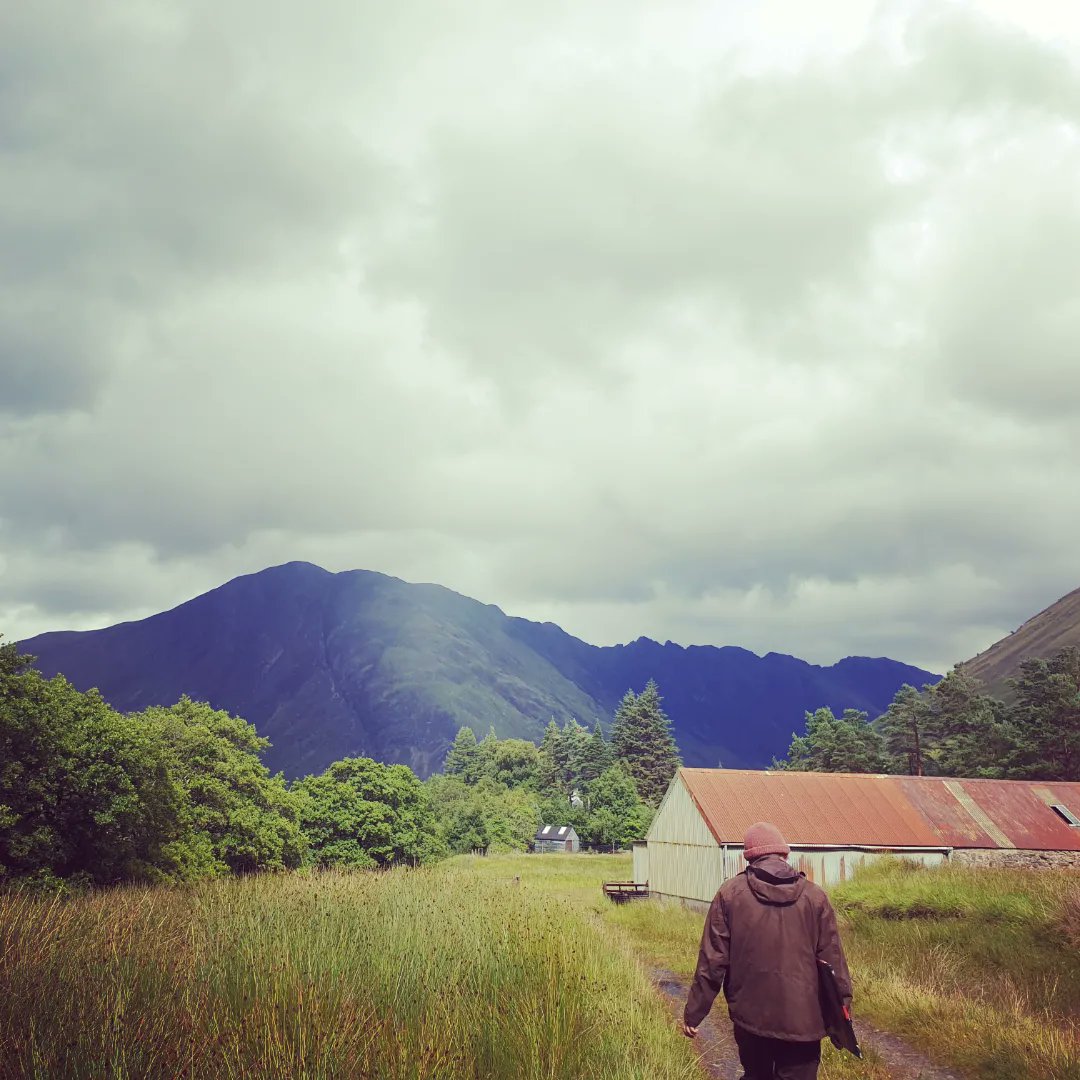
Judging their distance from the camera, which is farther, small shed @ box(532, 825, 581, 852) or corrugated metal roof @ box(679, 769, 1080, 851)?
small shed @ box(532, 825, 581, 852)

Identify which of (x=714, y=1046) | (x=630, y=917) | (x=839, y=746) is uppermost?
(x=714, y=1046)

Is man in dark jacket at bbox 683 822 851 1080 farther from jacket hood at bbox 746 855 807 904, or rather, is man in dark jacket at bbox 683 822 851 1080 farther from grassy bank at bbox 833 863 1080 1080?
grassy bank at bbox 833 863 1080 1080

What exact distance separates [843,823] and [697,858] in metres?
6.84

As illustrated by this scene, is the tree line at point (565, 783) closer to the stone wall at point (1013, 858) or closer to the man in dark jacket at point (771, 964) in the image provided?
the stone wall at point (1013, 858)

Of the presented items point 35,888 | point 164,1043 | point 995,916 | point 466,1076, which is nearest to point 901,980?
point 995,916

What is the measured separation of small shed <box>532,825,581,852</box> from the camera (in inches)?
Answer: 3716

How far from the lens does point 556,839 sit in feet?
315

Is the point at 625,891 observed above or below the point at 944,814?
below

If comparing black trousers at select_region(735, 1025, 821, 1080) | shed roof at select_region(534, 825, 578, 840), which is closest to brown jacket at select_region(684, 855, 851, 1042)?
black trousers at select_region(735, 1025, 821, 1080)

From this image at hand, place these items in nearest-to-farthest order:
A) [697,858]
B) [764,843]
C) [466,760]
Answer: [764,843]
[697,858]
[466,760]

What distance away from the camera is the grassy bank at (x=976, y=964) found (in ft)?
28.6

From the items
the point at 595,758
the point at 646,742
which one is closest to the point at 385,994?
the point at 646,742

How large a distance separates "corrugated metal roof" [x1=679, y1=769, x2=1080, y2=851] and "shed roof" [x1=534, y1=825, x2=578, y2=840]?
207 ft

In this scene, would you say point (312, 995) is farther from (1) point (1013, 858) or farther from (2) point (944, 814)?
(1) point (1013, 858)
